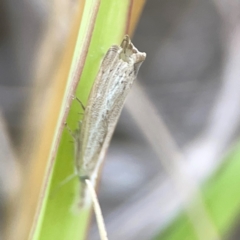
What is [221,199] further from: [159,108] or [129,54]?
[159,108]

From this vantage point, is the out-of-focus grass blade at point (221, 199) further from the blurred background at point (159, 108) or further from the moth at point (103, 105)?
the blurred background at point (159, 108)

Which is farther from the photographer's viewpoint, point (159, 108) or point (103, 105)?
point (159, 108)

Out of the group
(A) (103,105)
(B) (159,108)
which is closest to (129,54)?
(A) (103,105)

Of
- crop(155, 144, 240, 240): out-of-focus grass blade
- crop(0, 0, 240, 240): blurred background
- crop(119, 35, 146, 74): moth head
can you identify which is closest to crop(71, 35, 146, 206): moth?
crop(119, 35, 146, 74): moth head

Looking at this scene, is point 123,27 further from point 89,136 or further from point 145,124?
point 145,124

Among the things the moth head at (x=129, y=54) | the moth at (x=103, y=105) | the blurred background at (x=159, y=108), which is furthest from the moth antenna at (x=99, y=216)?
the blurred background at (x=159, y=108)

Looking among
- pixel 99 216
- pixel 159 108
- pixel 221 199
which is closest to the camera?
pixel 99 216

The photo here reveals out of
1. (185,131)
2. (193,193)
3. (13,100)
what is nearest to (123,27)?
(193,193)
